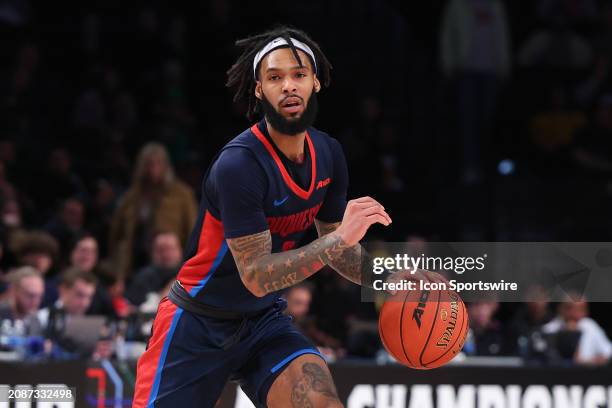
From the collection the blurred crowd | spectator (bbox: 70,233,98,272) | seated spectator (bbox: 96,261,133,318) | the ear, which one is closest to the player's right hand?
the ear

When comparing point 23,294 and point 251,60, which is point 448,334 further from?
point 23,294

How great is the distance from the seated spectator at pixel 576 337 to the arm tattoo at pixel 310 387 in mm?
4318

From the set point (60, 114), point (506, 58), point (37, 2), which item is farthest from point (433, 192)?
point (37, 2)

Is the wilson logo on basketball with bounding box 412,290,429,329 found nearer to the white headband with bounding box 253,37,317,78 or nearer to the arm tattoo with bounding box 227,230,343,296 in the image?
the arm tattoo with bounding box 227,230,343,296

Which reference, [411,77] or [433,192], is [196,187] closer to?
[433,192]

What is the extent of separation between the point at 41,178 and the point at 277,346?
6.79 meters

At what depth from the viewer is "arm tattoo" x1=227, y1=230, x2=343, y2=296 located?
4.54 m

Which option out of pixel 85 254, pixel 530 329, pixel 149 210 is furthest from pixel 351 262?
pixel 149 210

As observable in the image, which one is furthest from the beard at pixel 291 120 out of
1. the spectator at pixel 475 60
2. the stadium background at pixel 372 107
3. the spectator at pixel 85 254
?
the spectator at pixel 475 60

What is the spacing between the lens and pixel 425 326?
4.91 meters

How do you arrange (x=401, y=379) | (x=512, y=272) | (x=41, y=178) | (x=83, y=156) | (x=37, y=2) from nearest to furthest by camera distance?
(x=512, y=272) → (x=401, y=379) → (x=41, y=178) → (x=83, y=156) → (x=37, y=2)

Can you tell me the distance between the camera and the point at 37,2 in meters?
13.4

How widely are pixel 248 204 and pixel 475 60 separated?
27.4 ft

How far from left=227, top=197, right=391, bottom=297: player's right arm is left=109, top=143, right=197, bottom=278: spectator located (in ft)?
17.2
